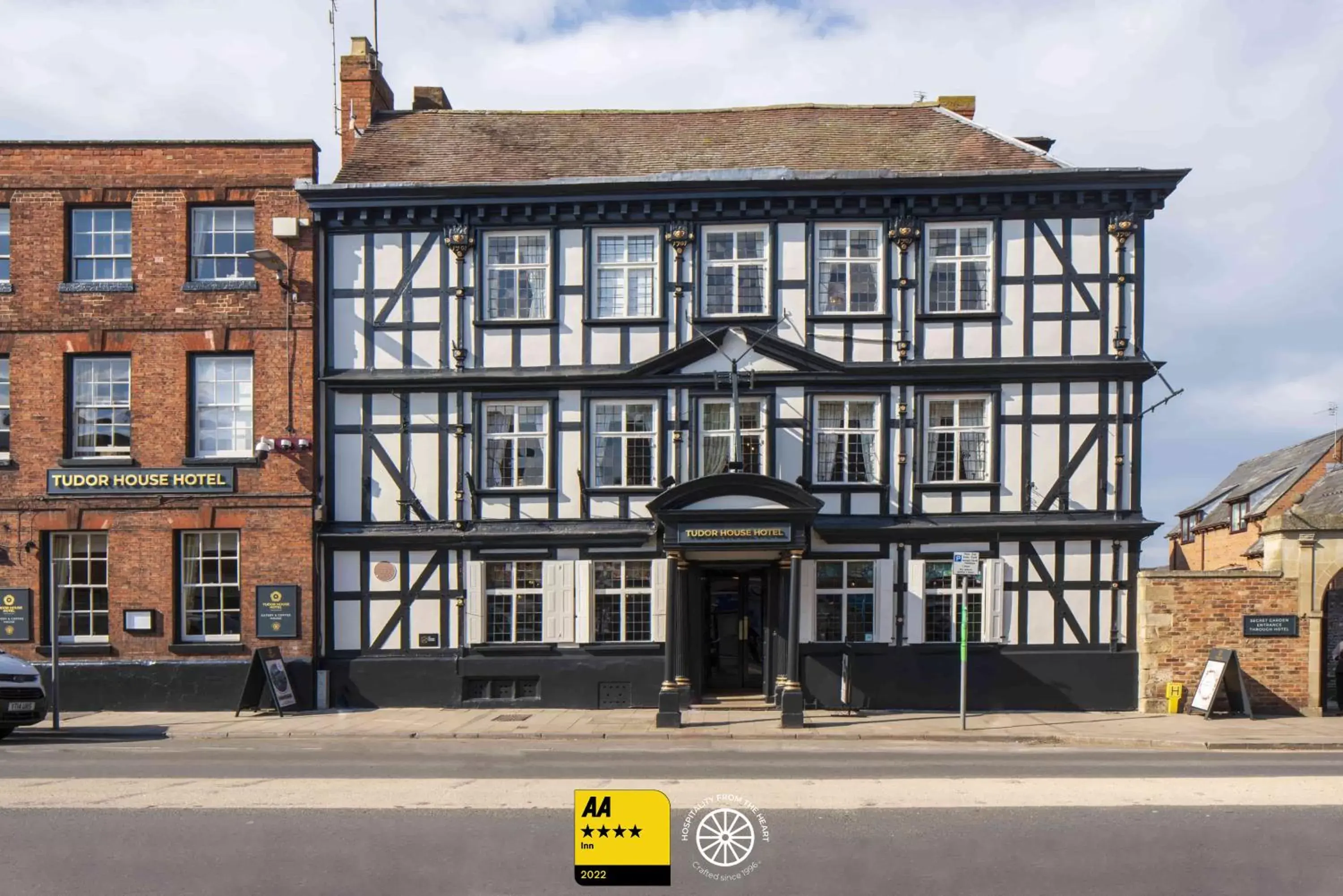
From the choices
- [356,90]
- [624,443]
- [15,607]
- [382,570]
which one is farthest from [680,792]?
[356,90]

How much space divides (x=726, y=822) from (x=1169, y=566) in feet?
126

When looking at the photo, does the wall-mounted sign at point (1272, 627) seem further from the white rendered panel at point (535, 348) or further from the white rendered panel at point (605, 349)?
the white rendered panel at point (535, 348)

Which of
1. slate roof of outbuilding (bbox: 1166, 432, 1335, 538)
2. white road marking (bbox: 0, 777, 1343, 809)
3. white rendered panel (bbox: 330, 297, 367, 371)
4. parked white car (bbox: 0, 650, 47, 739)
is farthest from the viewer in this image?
slate roof of outbuilding (bbox: 1166, 432, 1335, 538)

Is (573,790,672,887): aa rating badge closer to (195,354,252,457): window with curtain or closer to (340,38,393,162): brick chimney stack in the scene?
(195,354,252,457): window with curtain

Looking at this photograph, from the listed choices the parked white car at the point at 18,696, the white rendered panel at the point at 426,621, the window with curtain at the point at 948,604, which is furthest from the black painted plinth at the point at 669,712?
the parked white car at the point at 18,696

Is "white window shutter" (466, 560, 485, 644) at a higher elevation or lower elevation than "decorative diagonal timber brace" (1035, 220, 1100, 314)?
lower

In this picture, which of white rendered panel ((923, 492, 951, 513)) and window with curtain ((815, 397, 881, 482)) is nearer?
white rendered panel ((923, 492, 951, 513))

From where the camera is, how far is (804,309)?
62.0 ft

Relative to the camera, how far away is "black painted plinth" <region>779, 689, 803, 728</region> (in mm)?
16734

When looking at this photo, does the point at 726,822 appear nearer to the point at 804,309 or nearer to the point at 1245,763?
the point at 1245,763

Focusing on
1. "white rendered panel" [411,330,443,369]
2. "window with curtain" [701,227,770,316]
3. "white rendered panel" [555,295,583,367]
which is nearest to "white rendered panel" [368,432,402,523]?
"white rendered panel" [411,330,443,369]

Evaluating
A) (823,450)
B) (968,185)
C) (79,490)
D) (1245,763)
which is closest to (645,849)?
(1245,763)

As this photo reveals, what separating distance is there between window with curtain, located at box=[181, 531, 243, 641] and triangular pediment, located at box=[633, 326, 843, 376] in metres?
8.23

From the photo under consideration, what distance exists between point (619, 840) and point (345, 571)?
11995mm
